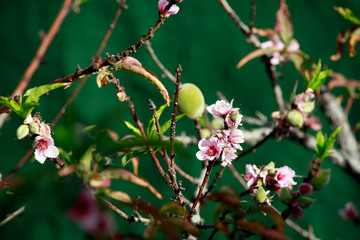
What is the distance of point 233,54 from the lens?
151 centimetres

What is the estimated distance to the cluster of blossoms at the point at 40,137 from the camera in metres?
0.51

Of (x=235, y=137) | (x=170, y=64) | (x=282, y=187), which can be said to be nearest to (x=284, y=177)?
(x=282, y=187)

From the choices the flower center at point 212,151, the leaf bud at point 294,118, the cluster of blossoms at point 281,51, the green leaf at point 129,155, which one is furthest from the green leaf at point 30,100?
the cluster of blossoms at point 281,51

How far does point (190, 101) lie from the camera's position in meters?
0.70

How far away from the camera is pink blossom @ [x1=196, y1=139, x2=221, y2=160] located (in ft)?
1.77

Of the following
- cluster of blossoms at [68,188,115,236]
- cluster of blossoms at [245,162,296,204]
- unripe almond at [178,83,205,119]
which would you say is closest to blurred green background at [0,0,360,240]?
unripe almond at [178,83,205,119]

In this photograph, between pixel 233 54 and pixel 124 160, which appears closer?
pixel 124 160

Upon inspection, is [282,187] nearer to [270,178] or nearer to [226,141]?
[270,178]

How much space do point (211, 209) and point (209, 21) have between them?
836 mm

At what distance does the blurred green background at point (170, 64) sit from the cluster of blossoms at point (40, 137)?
0.57 m

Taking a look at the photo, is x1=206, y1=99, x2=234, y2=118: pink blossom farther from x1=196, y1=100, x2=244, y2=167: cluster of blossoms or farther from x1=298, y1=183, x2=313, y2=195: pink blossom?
x1=298, y1=183, x2=313, y2=195: pink blossom

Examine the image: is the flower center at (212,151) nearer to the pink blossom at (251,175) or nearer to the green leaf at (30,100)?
the pink blossom at (251,175)

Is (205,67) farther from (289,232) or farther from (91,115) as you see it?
(289,232)

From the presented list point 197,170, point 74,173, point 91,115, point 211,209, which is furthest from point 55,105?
point 74,173
